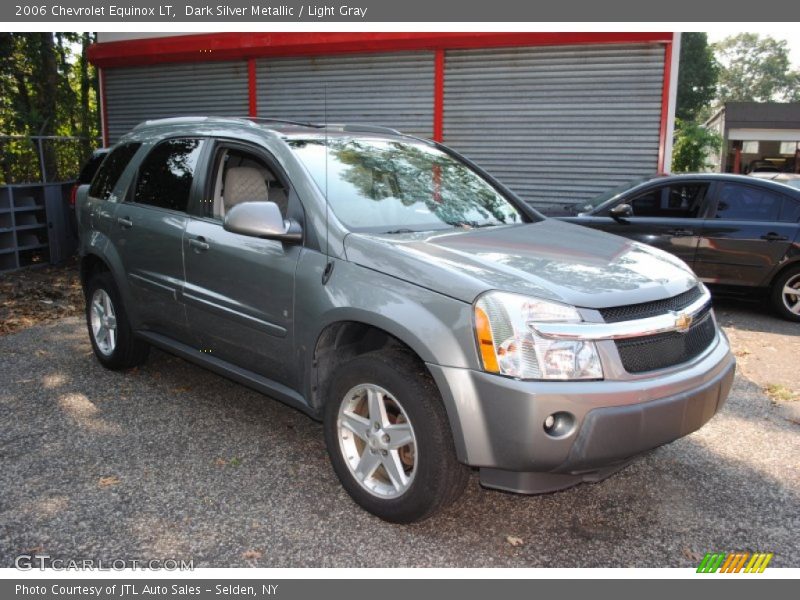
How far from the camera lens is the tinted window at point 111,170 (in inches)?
209

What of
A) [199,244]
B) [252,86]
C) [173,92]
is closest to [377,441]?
[199,244]

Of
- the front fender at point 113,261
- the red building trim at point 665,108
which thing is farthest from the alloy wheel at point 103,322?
the red building trim at point 665,108

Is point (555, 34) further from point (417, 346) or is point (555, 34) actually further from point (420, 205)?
point (417, 346)

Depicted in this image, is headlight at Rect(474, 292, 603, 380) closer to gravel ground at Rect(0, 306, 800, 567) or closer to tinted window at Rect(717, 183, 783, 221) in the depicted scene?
gravel ground at Rect(0, 306, 800, 567)

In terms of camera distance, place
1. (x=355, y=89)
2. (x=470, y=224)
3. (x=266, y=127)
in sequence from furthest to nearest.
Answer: (x=355, y=89)
(x=266, y=127)
(x=470, y=224)

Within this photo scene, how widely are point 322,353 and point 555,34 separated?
850 cm

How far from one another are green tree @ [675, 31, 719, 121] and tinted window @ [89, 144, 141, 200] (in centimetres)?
5613

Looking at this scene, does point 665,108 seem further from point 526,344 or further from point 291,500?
point 291,500

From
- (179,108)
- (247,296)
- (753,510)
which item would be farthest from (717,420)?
(179,108)

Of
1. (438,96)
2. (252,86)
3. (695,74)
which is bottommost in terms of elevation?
(438,96)

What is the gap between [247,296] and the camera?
3947 mm

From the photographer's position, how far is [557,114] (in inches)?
430

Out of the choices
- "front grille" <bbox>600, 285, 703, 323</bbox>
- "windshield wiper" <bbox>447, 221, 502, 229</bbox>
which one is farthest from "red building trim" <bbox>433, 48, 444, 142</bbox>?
"front grille" <bbox>600, 285, 703, 323</bbox>

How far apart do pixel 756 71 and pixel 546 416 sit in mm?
103188
